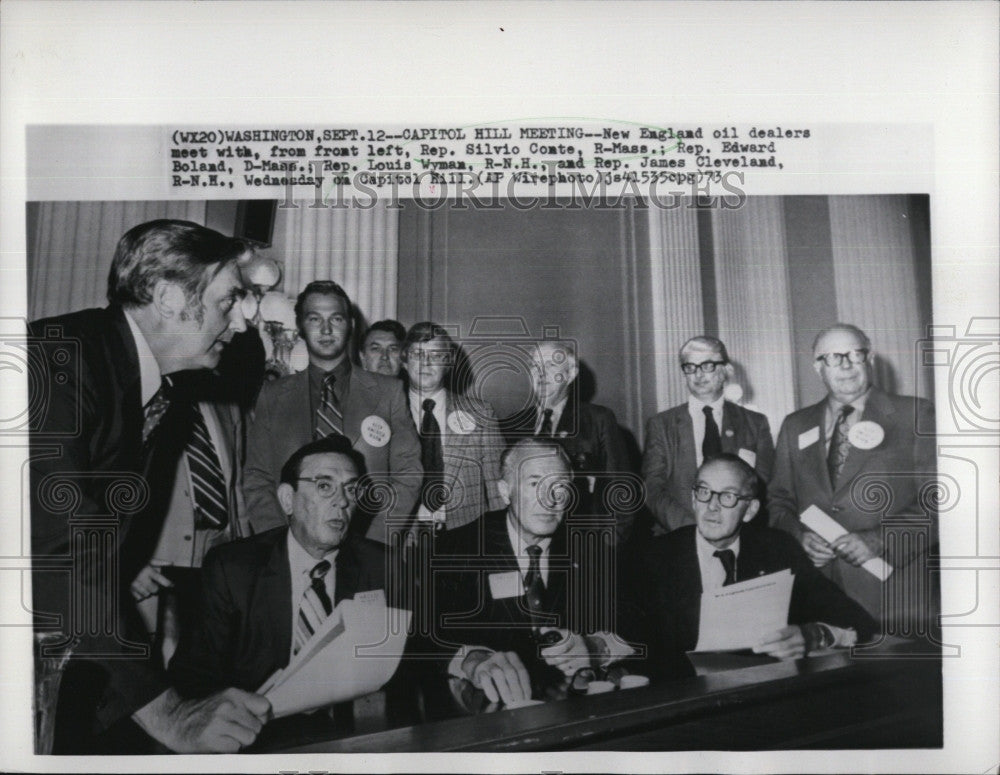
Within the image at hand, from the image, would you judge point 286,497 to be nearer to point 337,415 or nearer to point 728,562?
point 337,415

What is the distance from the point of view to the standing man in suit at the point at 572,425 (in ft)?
9.91

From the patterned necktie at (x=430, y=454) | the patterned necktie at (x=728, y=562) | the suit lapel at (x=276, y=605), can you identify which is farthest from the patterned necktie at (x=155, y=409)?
the patterned necktie at (x=728, y=562)

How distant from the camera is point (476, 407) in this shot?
119 inches

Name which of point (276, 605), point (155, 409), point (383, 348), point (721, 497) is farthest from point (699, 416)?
point (155, 409)

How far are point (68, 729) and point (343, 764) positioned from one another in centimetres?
86

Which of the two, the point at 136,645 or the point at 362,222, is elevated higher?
the point at 362,222

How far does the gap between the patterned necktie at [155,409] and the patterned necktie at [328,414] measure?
47 cm

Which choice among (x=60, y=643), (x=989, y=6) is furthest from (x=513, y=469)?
(x=989, y=6)

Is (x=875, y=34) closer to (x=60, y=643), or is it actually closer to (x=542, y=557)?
(x=542, y=557)

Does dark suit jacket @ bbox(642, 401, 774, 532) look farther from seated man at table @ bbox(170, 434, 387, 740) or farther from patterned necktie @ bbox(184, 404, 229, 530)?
patterned necktie @ bbox(184, 404, 229, 530)

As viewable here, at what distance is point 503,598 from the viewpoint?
3010mm

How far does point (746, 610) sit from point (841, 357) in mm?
852

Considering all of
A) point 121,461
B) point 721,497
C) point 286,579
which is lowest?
point 286,579

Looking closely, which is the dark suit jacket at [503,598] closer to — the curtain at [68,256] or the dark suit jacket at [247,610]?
the dark suit jacket at [247,610]
